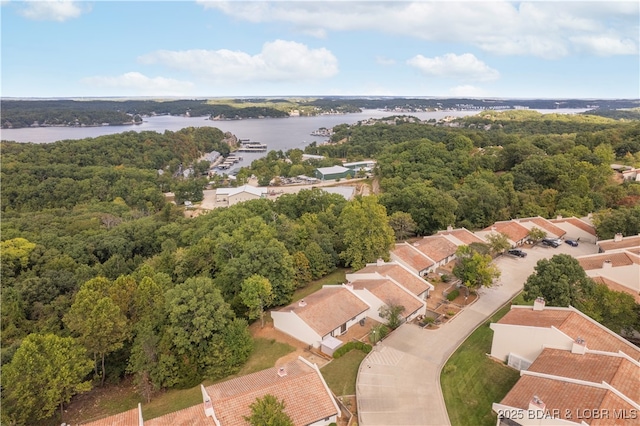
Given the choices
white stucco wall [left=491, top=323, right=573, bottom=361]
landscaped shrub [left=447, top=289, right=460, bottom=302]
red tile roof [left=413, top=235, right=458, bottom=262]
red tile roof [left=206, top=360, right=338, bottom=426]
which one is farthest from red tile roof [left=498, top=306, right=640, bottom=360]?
red tile roof [left=413, top=235, right=458, bottom=262]

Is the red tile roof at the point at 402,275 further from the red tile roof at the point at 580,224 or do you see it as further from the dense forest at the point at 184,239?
the red tile roof at the point at 580,224

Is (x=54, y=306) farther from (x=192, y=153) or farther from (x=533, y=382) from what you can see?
(x=192, y=153)

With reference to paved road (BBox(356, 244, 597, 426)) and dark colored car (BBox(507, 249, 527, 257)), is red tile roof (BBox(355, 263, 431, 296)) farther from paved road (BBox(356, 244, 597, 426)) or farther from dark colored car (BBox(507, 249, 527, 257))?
dark colored car (BBox(507, 249, 527, 257))

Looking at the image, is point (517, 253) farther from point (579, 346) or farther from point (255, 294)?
point (255, 294)

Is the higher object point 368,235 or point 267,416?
point 368,235

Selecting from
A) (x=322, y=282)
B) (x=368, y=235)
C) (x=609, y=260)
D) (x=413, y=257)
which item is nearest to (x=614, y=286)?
(x=609, y=260)

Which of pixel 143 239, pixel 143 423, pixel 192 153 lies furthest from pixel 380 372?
pixel 192 153

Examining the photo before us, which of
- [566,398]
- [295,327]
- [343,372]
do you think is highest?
[566,398]
